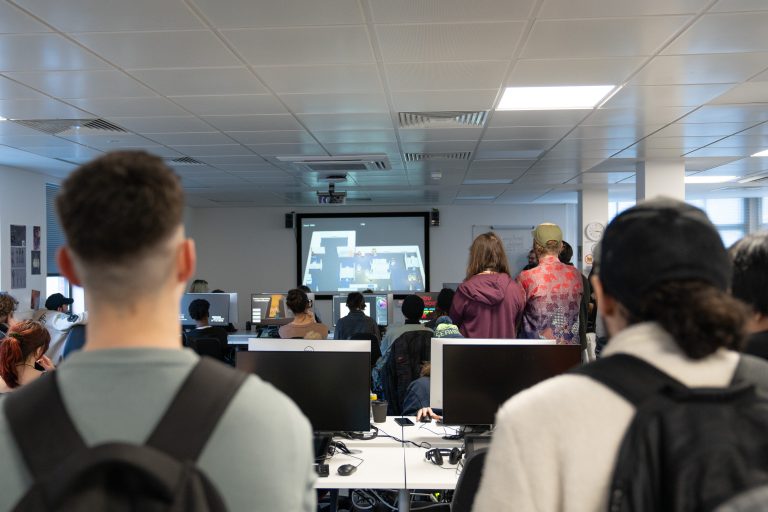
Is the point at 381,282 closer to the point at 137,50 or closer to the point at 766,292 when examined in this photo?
the point at 137,50

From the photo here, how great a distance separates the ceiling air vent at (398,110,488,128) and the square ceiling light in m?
0.31

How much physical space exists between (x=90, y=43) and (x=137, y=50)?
23 cm

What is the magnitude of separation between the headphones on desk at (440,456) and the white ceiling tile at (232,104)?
2.59 meters

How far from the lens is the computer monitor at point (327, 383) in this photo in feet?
9.73

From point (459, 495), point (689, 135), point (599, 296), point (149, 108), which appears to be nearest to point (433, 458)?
point (459, 495)

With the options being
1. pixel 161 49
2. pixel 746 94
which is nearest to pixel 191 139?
pixel 161 49

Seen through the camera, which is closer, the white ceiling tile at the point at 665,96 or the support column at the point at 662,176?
the white ceiling tile at the point at 665,96

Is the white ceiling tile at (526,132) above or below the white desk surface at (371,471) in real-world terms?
above

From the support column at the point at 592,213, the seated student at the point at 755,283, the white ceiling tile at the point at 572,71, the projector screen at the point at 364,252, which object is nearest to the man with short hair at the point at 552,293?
the white ceiling tile at the point at 572,71

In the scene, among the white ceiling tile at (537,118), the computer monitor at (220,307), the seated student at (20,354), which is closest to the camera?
the seated student at (20,354)

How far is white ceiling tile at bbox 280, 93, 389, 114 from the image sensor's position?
168 inches

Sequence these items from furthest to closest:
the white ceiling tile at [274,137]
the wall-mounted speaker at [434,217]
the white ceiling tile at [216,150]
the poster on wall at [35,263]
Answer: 1. the wall-mounted speaker at [434,217]
2. the poster on wall at [35,263]
3. the white ceiling tile at [216,150]
4. the white ceiling tile at [274,137]

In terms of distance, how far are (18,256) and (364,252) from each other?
5974 millimetres

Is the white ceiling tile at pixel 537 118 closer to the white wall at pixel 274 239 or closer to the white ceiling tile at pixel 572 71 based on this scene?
the white ceiling tile at pixel 572 71
